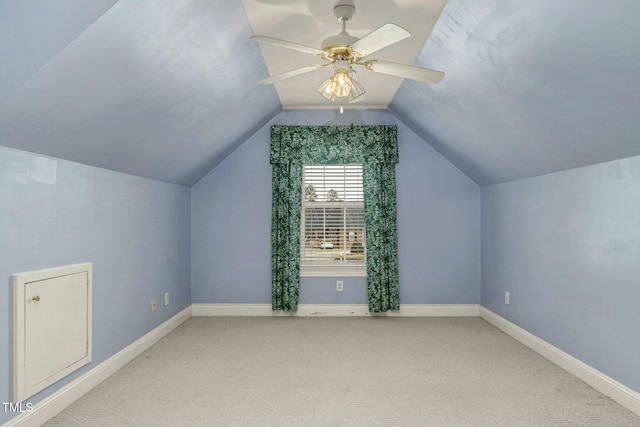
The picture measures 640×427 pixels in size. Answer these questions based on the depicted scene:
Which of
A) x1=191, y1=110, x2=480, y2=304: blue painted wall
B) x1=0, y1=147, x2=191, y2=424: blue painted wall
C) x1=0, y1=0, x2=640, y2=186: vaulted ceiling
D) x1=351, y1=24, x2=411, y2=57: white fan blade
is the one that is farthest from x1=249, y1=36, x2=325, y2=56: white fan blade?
x1=191, y1=110, x2=480, y2=304: blue painted wall

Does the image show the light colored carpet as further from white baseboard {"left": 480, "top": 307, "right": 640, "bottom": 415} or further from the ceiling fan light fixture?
the ceiling fan light fixture

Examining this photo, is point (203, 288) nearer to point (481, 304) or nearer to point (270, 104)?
point (270, 104)

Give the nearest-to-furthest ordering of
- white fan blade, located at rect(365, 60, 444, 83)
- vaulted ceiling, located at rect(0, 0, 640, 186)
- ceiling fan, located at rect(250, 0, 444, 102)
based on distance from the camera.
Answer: vaulted ceiling, located at rect(0, 0, 640, 186)
ceiling fan, located at rect(250, 0, 444, 102)
white fan blade, located at rect(365, 60, 444, 83)

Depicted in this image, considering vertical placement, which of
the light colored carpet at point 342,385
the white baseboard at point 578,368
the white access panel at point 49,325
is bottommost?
the light colored carpet at point 342,385

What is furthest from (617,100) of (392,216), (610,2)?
(392,216)

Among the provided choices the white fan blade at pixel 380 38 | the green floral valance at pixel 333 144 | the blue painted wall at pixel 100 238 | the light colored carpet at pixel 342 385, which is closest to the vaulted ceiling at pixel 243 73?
the blue painted wall at pixel 100 238

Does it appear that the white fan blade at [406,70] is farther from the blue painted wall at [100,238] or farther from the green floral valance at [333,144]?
the green floral valance at [333,144]

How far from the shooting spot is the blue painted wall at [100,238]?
6.90 ft

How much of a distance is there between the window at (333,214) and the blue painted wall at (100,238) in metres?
1.47

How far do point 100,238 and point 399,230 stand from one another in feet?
10.5

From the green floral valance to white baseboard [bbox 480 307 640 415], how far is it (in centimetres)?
220

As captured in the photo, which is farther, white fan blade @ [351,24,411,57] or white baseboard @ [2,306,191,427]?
white baseboard @ [2,306,191,427]

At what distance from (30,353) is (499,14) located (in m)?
3.08

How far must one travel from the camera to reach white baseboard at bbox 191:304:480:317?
15.9 feet
